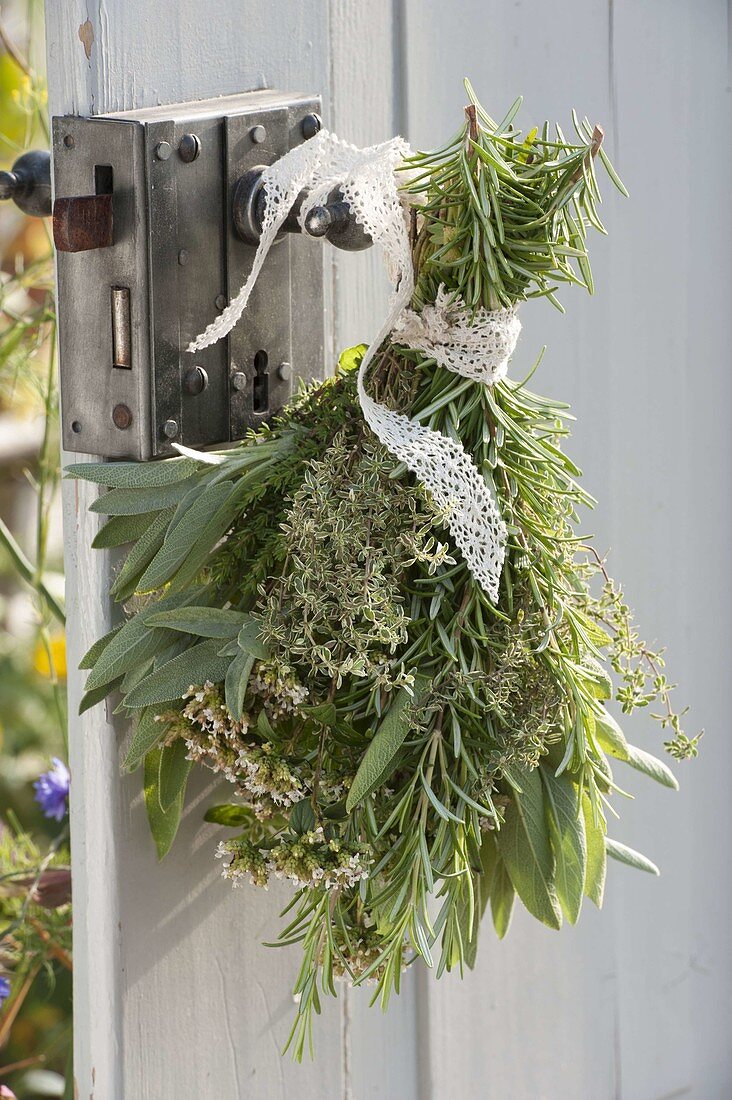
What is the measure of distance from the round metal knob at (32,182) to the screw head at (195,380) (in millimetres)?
116

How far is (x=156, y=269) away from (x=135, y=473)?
9cm

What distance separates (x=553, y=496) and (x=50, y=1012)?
3.28 feet

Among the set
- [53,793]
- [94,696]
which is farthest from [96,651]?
[53,793]

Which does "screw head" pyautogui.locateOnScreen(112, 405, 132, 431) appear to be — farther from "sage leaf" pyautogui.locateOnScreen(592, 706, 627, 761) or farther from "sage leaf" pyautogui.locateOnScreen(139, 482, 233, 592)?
"sage leaf" pyautogui.locateOnScreen(592, 706, 627, 761)

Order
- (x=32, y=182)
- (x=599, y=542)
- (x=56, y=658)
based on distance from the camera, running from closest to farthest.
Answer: (x=32, y=182) → (x=599, y=542) → (x=56, y=658)

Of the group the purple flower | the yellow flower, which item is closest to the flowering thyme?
the purple flower

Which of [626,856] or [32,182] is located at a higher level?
[32,182]

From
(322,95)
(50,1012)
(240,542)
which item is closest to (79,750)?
(240,542)

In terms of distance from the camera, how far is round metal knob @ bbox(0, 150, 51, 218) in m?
0.55

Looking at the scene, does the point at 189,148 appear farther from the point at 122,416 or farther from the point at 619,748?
the point at 619,748

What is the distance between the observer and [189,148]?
503mm

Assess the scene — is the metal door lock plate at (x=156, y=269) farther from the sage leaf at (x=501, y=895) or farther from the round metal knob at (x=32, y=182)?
the sage leaf at (x=501, y=895)

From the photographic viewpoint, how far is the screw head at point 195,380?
20.6 inches

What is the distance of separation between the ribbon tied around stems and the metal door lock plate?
35 mm
